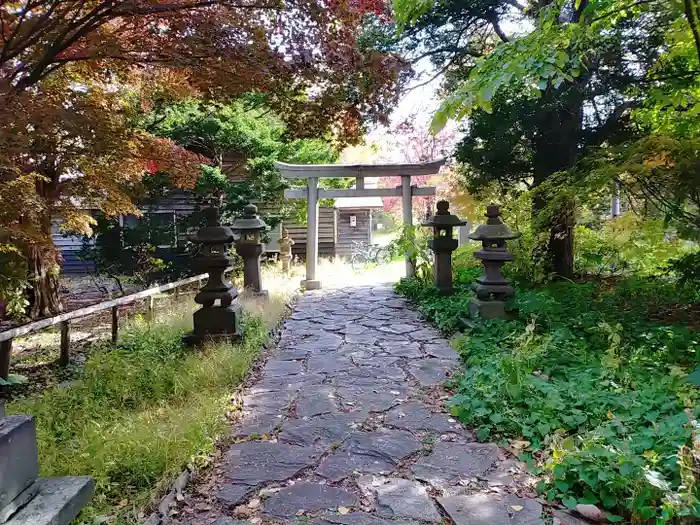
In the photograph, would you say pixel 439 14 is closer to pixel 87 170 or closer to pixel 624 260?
pixel 624 260

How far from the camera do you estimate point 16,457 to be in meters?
1.46

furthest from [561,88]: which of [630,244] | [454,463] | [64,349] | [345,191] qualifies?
[64,349]

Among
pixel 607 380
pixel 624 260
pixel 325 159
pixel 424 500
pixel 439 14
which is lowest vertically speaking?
pixel 424 500

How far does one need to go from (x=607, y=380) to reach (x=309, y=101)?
132 inches

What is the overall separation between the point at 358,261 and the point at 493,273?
9935mm

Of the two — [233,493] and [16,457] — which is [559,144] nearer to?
[233,493]

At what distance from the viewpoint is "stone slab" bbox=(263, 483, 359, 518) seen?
89.7 inches

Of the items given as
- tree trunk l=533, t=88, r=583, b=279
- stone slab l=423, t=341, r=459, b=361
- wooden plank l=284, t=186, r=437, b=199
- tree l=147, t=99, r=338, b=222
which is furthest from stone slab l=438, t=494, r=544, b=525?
tree l=147, t=99, r=338, b=222

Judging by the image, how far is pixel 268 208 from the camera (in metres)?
14.1

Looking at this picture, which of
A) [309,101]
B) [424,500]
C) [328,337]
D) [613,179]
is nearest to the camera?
[424,500]

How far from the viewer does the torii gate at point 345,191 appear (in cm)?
983

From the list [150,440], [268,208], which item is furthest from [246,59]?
[268,208]

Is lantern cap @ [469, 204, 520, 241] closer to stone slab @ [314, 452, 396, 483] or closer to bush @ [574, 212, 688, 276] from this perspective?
bush @ [574, 212, 688, 276]

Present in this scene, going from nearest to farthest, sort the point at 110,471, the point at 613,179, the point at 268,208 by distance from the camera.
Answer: the point at 110,471, the point at 613,179, the point at 268,208
